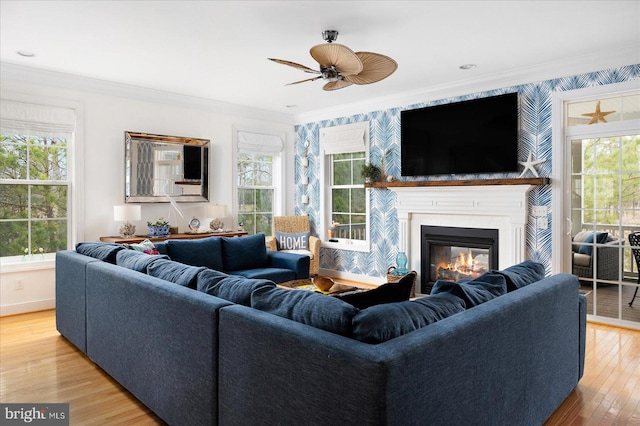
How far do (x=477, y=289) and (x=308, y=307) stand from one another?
88 centimetres

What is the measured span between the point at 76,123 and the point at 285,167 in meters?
3.13

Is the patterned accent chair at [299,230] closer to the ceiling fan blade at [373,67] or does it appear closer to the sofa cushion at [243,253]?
the sofa cushion at [243,253]

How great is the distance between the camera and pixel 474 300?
6.59ft

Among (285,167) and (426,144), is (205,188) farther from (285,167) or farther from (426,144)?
(426,144)

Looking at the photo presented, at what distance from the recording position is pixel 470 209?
521 centimetres

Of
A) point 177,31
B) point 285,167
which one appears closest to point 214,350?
point 177,31

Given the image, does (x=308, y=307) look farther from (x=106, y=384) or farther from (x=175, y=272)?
(x=106, y=384)

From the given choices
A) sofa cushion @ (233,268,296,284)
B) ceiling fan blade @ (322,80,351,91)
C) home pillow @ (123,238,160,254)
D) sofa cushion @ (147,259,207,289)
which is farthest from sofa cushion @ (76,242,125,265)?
ceiling fan blade @ (322,80,351,91)

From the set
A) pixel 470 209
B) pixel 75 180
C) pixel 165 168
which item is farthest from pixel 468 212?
pixel 75 180

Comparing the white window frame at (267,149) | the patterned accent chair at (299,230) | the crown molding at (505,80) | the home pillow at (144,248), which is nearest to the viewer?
the home pillow at (144,248)

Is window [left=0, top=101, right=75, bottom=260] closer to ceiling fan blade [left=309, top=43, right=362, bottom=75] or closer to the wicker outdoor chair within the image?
ceiling fan blade [left=309, top=43, right=362, bottom=75]

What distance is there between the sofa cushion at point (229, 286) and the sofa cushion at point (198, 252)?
2.30 metres

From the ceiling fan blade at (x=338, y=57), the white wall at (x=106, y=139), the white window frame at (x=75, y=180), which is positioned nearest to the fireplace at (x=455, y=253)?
the ceiling fan blade at (x=338, y=57)

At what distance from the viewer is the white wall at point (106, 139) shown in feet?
15.6
